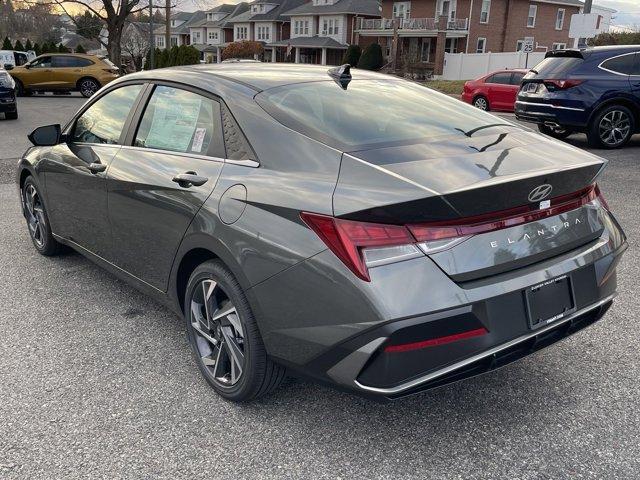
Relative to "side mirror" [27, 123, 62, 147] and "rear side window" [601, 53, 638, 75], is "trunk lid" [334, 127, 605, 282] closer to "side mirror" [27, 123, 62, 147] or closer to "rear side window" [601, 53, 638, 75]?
"side mirror" [27, 123, 62, 147]

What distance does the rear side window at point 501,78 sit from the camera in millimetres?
18875

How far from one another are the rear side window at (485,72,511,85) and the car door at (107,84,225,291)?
56.2ft

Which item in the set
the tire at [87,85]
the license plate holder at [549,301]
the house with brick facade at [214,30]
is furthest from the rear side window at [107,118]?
the house with brick facade at [214,30]

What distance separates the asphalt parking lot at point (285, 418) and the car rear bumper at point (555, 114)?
7711 millimetres

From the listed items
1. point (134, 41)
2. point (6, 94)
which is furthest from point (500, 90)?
point (134, 41)

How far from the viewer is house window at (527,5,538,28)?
170ft

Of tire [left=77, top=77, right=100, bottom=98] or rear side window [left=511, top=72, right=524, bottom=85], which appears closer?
rear side window [left=511, top=72, right=524, bottom=85]

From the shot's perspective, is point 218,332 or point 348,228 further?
point 218,332

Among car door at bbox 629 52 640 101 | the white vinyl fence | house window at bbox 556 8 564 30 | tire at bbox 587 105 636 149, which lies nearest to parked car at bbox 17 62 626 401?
tire at bbox 587 105 636 149

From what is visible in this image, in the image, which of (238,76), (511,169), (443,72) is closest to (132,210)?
(238,76)

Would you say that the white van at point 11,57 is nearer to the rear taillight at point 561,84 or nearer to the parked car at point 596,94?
the rear taillight at point 561,84

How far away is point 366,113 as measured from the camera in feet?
10.2

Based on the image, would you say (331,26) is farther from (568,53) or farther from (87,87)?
(568,53)

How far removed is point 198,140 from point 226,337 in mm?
1040
